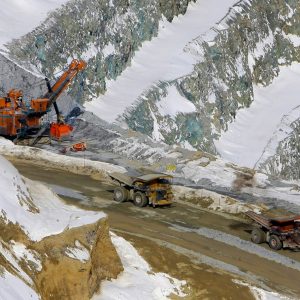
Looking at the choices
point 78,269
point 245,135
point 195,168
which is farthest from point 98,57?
point 78,269

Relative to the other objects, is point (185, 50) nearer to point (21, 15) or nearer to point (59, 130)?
point (21, 15)

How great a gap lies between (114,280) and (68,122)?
2412 cm

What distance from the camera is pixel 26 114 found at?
3497cm

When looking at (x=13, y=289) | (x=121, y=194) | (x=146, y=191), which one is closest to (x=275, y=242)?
(x=146, y=191)

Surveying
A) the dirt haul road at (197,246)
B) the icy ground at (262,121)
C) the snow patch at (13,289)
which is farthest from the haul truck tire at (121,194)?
the icy ground at (262,121)

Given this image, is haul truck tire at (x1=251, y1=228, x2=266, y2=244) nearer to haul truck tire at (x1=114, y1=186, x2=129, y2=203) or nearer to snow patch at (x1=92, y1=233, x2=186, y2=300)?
A: snow patch at (x1=92, y1=233, x2=186, y2=300)

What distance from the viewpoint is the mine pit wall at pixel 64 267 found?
13469mm

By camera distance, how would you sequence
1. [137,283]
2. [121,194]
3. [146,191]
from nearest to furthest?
[137,283] < [146,191] < [121,194]

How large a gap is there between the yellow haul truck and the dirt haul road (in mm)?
368

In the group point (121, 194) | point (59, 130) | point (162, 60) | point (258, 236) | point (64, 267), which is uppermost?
point (162, 60)

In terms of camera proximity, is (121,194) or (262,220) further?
(121,194)

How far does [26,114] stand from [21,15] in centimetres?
1687

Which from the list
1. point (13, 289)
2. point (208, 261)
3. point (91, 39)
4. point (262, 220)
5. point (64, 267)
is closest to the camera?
point (13, 289)

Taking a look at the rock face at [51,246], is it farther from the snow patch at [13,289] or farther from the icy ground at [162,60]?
the icy ground at [162,60]
